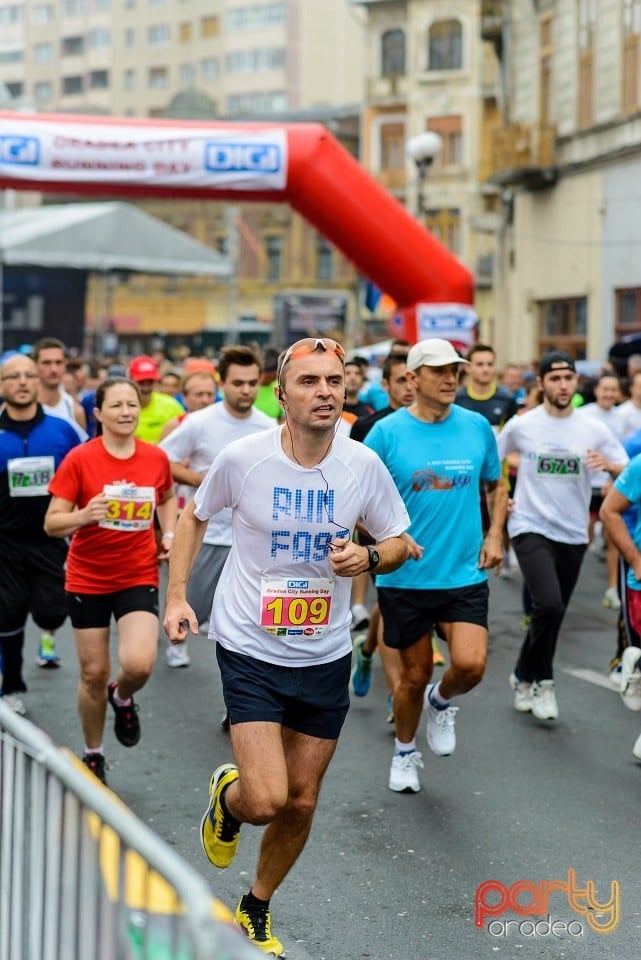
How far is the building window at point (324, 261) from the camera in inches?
2972

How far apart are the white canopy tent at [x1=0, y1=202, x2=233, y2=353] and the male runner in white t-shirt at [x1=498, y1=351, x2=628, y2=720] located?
24.1 m

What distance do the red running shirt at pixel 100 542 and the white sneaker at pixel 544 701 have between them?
2.26 meters

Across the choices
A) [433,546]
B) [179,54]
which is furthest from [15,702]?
[179,54]

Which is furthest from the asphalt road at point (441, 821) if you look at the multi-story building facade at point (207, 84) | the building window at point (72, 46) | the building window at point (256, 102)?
the building window at point (72, 46)

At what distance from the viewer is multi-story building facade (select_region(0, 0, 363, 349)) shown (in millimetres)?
76438

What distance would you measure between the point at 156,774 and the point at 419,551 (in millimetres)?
1759

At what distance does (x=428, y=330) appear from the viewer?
1664 centimetres

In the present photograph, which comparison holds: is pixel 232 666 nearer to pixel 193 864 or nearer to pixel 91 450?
pixel 193 864

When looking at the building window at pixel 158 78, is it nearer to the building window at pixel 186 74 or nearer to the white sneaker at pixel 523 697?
the building window at pixel 186 74

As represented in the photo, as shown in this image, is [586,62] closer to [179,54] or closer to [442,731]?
[442,731]

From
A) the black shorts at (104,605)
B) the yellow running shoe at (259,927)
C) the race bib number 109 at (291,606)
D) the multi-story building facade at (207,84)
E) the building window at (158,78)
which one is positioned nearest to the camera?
the yellow running shoe at (259,927)

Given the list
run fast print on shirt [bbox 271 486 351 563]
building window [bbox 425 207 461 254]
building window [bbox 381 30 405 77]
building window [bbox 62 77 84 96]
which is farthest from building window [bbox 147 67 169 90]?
run fast print on shirt [bbox 271 486 351 563]

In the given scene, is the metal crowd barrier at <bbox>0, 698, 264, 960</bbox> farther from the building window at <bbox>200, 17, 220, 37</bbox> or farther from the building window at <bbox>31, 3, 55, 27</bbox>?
the building window at <bbox>31, 3, 55, 27</bbox>

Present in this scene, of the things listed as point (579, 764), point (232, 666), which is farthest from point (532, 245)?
point (232, 666)
